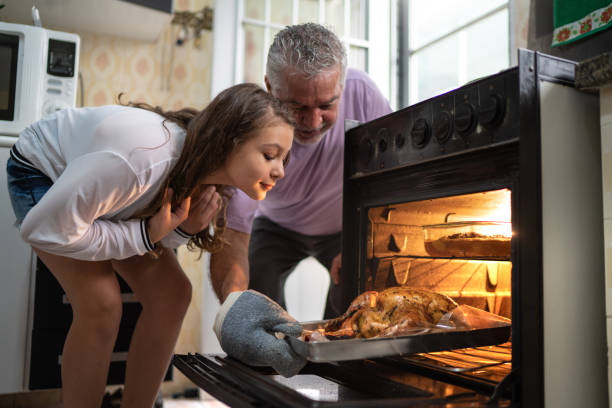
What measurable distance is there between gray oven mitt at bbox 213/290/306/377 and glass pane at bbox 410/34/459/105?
311 cm

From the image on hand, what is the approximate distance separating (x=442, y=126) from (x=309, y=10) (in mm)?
2356

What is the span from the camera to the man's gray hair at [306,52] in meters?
1.31

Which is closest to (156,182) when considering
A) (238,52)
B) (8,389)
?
(8,389)

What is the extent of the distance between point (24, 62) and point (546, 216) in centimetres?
192

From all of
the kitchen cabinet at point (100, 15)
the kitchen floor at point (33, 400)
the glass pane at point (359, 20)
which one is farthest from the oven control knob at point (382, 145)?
the glass pane at point (359, 20)

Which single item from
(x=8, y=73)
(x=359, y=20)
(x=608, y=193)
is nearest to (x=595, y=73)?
(x=608, y=193)

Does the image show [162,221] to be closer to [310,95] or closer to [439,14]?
[310,95]

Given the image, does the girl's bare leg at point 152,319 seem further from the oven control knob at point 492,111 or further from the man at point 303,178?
the oven control knob at point 492,111

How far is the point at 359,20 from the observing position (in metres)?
3.16

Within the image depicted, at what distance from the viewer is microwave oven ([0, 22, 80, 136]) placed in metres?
1.91

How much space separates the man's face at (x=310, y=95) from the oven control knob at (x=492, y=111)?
567mm

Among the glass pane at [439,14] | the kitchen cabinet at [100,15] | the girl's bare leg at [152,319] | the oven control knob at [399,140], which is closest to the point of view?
the oven control knob at [399,140]

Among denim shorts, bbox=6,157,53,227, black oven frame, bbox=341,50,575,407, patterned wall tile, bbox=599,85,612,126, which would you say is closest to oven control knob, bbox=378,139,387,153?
black oven frame, bbox=341,50,575,407

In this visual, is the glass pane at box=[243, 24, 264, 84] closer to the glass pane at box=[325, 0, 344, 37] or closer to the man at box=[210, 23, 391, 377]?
the glass pane at box=[325, 0, 344, 37]
